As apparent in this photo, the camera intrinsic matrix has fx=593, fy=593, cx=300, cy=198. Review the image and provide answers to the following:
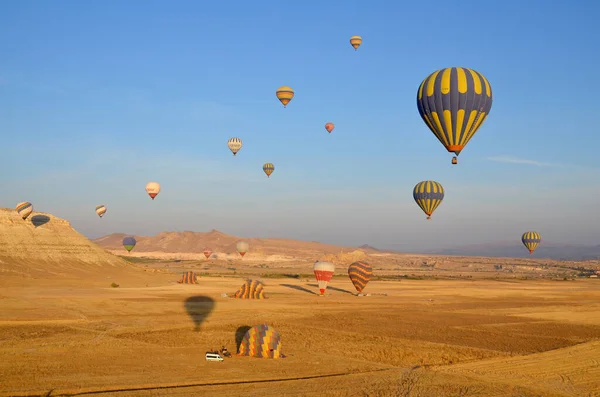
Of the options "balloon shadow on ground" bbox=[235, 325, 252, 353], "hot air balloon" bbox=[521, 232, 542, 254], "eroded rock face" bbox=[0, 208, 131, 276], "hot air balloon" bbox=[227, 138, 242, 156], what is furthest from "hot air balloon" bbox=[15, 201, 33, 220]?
"hot air balloon" bbox=[521, 232, 542, 254]

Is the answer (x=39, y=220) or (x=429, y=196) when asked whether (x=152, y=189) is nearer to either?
(x=39, y=220)

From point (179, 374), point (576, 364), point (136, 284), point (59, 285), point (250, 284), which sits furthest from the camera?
point (136, 284)

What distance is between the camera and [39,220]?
83.1 meters

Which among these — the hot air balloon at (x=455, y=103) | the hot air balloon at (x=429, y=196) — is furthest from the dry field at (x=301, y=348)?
the hot air balloon at (x=429, y=196)

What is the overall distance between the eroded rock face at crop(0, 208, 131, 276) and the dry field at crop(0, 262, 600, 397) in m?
27.8

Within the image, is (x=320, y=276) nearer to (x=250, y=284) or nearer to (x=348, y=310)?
(x=250, y=284)

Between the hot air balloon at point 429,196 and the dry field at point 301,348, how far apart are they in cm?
1271

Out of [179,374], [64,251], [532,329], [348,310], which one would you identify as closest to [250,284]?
[348,310]

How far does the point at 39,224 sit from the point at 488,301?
203ft

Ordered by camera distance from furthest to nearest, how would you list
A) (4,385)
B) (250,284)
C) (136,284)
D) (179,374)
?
(136,284), (250,284), (179,374), (4,385)

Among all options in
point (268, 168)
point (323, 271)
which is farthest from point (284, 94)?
point (323, 271)

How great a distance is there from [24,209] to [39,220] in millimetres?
Result: 4903

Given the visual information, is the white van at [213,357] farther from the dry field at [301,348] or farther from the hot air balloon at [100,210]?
the hot air balloon at [100,210]

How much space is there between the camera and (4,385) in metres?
16.6
